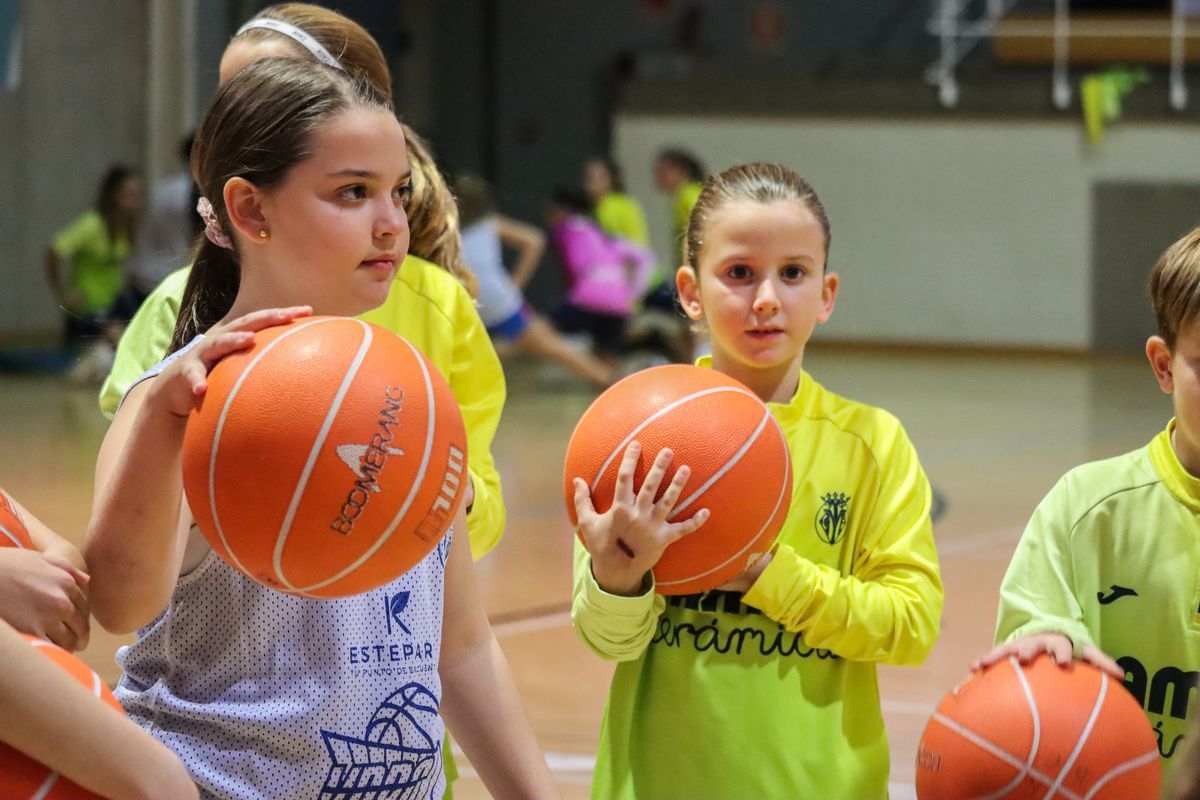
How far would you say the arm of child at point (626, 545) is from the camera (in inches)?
82.1

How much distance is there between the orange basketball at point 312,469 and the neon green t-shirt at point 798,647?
1.97 ft

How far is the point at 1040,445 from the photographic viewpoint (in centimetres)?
946

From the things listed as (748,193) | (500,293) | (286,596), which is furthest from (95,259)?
(286,596)

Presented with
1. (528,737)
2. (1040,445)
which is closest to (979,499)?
(1040,445)

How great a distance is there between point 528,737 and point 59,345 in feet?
47.3

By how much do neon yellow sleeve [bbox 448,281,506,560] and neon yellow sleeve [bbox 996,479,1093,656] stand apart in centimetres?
83

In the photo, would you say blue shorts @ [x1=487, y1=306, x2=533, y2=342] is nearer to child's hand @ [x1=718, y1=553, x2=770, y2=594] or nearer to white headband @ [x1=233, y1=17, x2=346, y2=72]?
white headband @ [x1=233, y1=17, x2=346, y2=72]

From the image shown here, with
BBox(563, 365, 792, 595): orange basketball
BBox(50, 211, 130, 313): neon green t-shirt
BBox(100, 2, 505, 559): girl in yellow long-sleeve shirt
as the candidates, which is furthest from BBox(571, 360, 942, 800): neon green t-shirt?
BBox(50, 211, 130, 313): neon green t-shirt

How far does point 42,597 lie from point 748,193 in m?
1.30

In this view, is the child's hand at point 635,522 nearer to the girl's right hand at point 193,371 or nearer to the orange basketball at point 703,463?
the orange basketball at point 703,463

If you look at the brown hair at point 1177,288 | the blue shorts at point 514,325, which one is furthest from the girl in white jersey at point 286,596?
the blue shorts at point 514,325

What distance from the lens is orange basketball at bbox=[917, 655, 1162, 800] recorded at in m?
2.01

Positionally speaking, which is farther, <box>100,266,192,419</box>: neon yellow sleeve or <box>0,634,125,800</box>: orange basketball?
<box>100,266,192,419</box>: neon yellow sleeve

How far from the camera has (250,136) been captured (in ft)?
6.46
